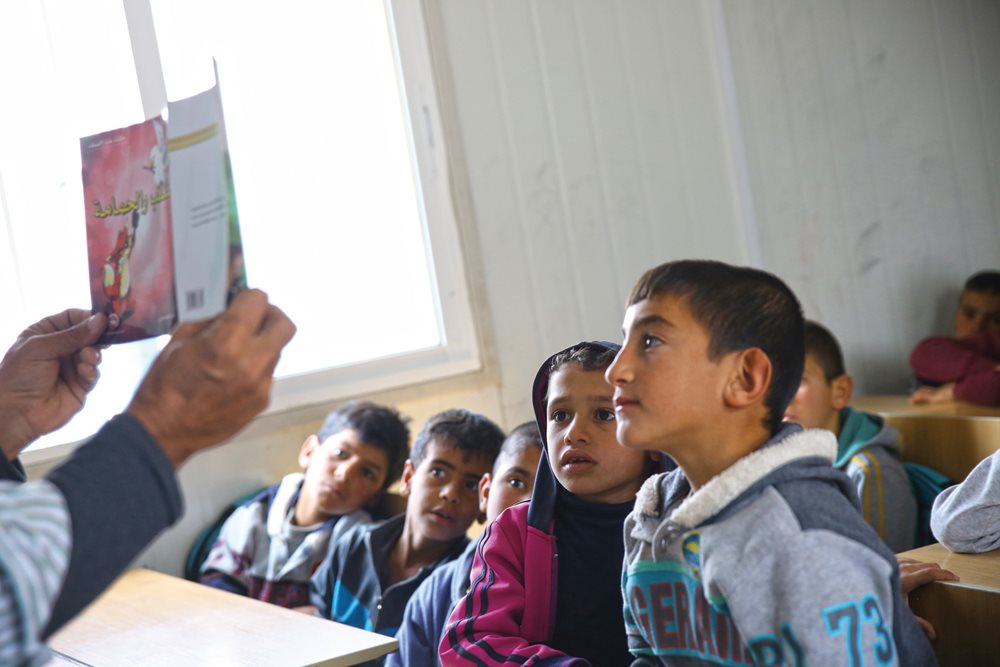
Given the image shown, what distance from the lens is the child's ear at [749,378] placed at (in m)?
1.43

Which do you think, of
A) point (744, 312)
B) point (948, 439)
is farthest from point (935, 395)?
point (744, 312)

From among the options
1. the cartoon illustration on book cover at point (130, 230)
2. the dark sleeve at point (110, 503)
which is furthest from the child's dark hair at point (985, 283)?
the dark sleeve at point (110, 503)

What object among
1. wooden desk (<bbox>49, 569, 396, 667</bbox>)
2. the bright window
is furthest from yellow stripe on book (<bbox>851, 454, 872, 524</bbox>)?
wooden desk (<bbox>49, 569, 396, 667</bbox>)

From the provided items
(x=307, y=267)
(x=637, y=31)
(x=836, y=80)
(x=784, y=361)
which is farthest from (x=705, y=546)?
(x=836, y=80)

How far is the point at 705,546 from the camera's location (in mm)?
1283

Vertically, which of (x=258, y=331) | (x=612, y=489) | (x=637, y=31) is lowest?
(x=612, y=489)

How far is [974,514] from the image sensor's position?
176 centimetres

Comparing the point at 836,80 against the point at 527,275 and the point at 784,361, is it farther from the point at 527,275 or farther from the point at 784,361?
the point at 784,361

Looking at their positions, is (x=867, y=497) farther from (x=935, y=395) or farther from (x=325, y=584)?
(x=325, y=584)

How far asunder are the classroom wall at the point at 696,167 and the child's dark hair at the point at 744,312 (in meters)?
2.16

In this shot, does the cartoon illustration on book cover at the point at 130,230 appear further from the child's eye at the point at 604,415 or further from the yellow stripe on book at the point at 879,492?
the yellow stripe on book at the point at 879,492

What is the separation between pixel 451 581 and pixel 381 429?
101 centimetres

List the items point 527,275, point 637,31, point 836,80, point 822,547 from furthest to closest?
point 836,80 → point 637,31 → point 527,275 → point 822,547

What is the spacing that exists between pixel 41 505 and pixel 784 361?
97 cm
